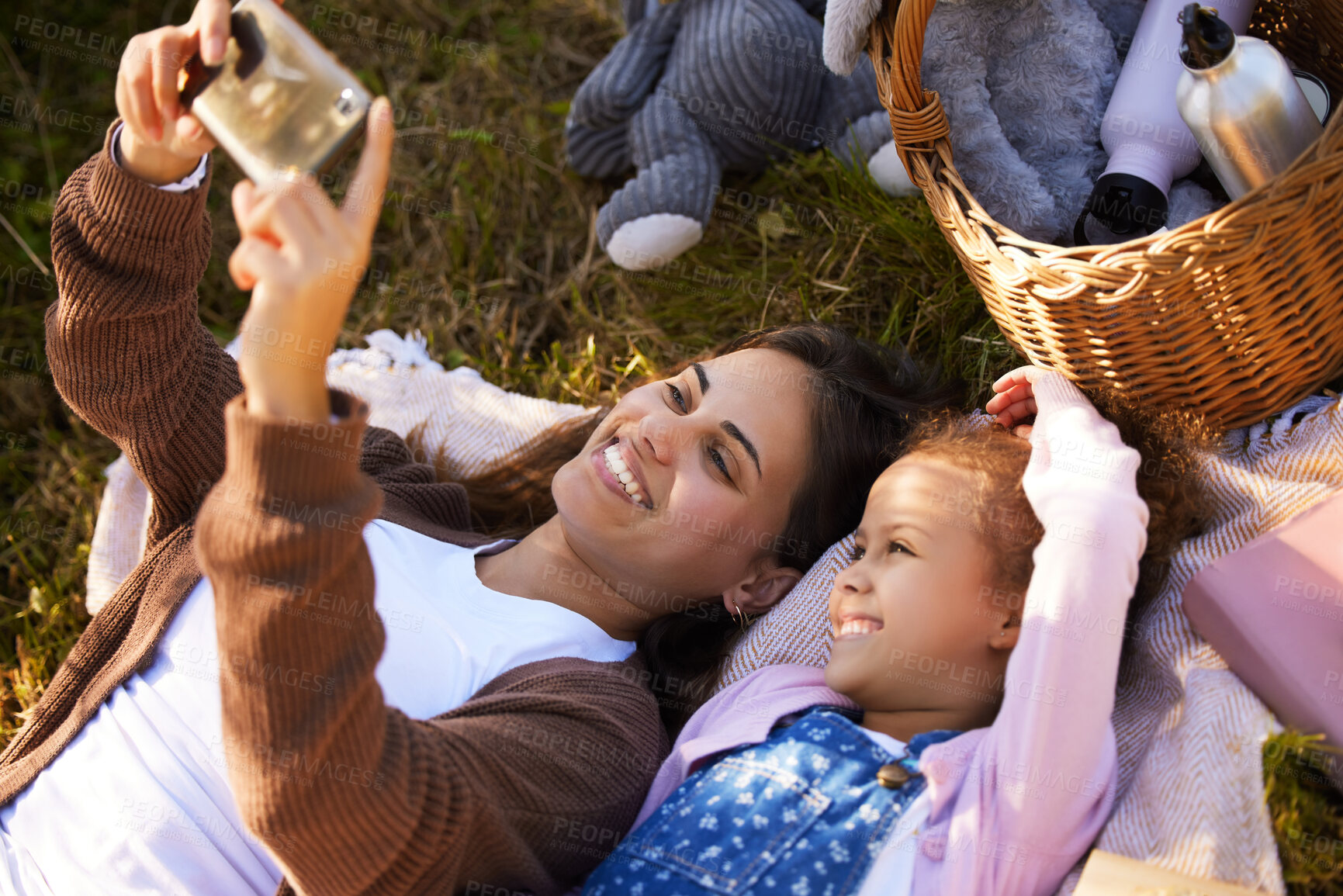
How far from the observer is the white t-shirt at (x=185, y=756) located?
5.94ft

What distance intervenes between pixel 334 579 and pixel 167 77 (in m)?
0.95

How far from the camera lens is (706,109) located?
2951 millimetres

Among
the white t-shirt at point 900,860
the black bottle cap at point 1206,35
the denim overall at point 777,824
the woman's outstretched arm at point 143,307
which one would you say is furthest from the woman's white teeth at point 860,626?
the woman's outstretched arm at point 143,307

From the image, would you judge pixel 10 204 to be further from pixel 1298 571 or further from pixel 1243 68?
pixel 1298 571

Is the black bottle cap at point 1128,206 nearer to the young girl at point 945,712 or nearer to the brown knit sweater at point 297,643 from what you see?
the young girl at point 945,712

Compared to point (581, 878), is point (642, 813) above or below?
above

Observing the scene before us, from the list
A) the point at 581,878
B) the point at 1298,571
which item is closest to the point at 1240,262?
the point at 1298,571

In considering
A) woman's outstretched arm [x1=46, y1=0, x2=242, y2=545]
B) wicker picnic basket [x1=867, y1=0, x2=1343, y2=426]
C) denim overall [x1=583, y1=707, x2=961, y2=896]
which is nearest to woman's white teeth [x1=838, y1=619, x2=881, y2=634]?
denim overall [x1=583, y1=707, x2=961, y2=896]

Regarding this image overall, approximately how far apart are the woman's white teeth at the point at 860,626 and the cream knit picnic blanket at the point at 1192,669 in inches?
11.5

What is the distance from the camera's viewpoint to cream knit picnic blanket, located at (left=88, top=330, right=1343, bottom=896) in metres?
1.56

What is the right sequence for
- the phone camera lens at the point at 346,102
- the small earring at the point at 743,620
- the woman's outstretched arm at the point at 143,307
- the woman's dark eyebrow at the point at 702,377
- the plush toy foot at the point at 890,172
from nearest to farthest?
1. the phone camera lens at the point at 346,102
2. the woman's outstretched arm at the point at 143,307
3. the woman's dark eyebrow at the point at 702,377
4. the small earring at the point at 743,620
5. the plush toy foot at the point at 890,172

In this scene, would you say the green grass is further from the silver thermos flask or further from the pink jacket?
the pink jacket

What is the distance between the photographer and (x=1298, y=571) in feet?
5.72

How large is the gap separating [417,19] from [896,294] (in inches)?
88.3
